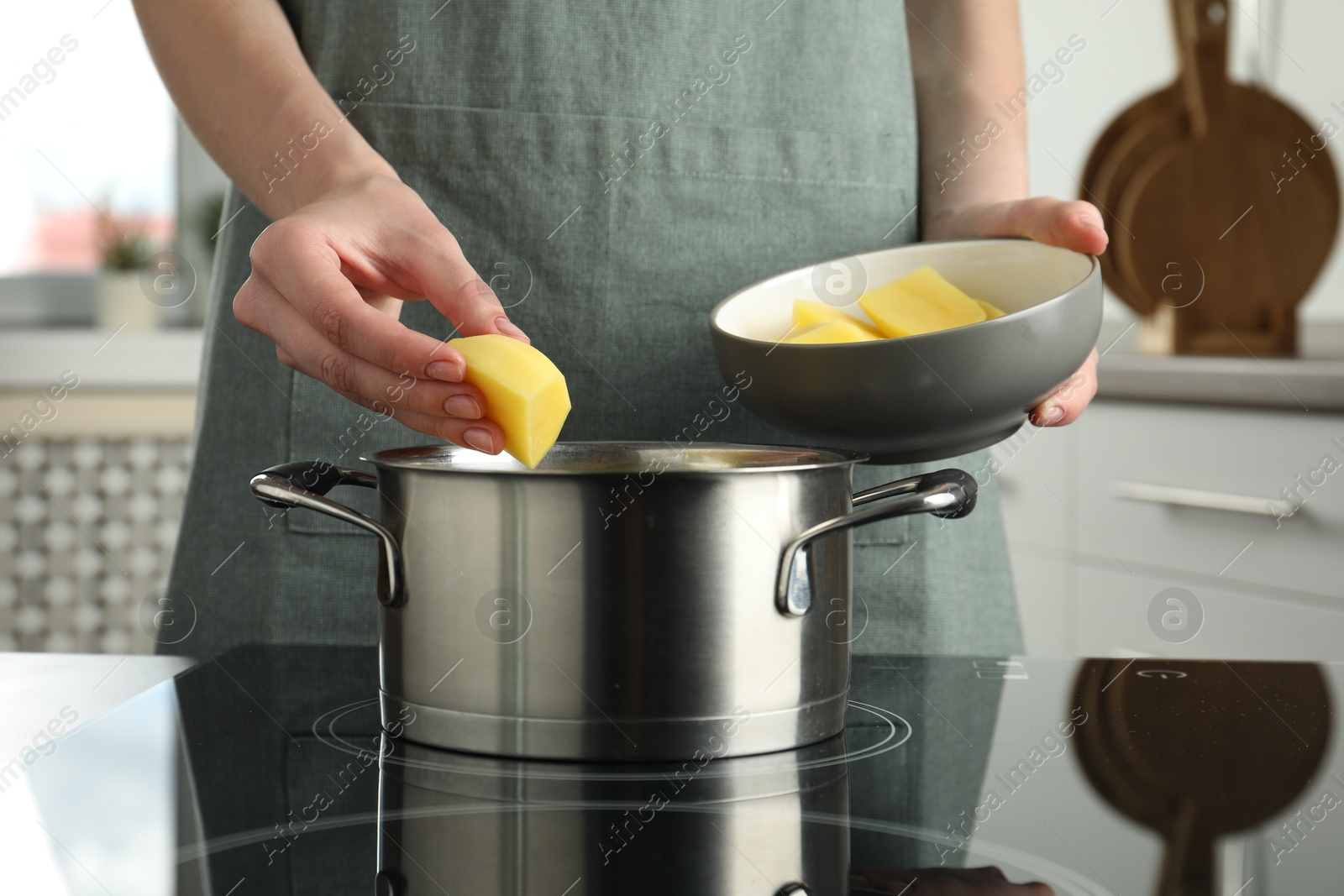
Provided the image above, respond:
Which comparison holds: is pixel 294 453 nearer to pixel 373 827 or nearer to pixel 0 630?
pixel 373 827

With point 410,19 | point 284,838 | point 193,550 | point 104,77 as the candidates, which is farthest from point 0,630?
point 284,838

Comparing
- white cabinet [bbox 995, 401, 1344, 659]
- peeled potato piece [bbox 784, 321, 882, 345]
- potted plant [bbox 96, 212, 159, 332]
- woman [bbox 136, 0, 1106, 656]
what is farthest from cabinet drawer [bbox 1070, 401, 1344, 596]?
potted plant [bbox 96, 212, 159, 332]

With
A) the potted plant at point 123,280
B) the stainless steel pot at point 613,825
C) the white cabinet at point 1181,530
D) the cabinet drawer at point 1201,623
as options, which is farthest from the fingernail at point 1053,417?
the potted plant at point 123,280

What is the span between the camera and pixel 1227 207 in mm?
1577

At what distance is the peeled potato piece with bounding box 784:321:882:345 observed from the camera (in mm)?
584

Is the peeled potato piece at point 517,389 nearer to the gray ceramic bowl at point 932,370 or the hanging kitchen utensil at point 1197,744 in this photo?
the gray ceramic bowl at point 932,370

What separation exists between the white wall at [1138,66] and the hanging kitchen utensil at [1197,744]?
3.70 feet

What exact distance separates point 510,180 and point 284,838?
49 cm

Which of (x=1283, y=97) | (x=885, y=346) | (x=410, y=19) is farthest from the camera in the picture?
(x=1283, y=97)

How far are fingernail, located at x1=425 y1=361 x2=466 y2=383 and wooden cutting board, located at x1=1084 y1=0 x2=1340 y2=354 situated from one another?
4.50 feet

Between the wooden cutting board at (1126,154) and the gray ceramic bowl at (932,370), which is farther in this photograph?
the wooden cutting board at (1126,154)

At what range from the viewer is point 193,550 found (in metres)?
0.80

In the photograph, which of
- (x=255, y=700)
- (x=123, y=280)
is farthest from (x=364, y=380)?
(x=123, y=280)

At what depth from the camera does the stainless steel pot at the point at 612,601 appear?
448 mm
